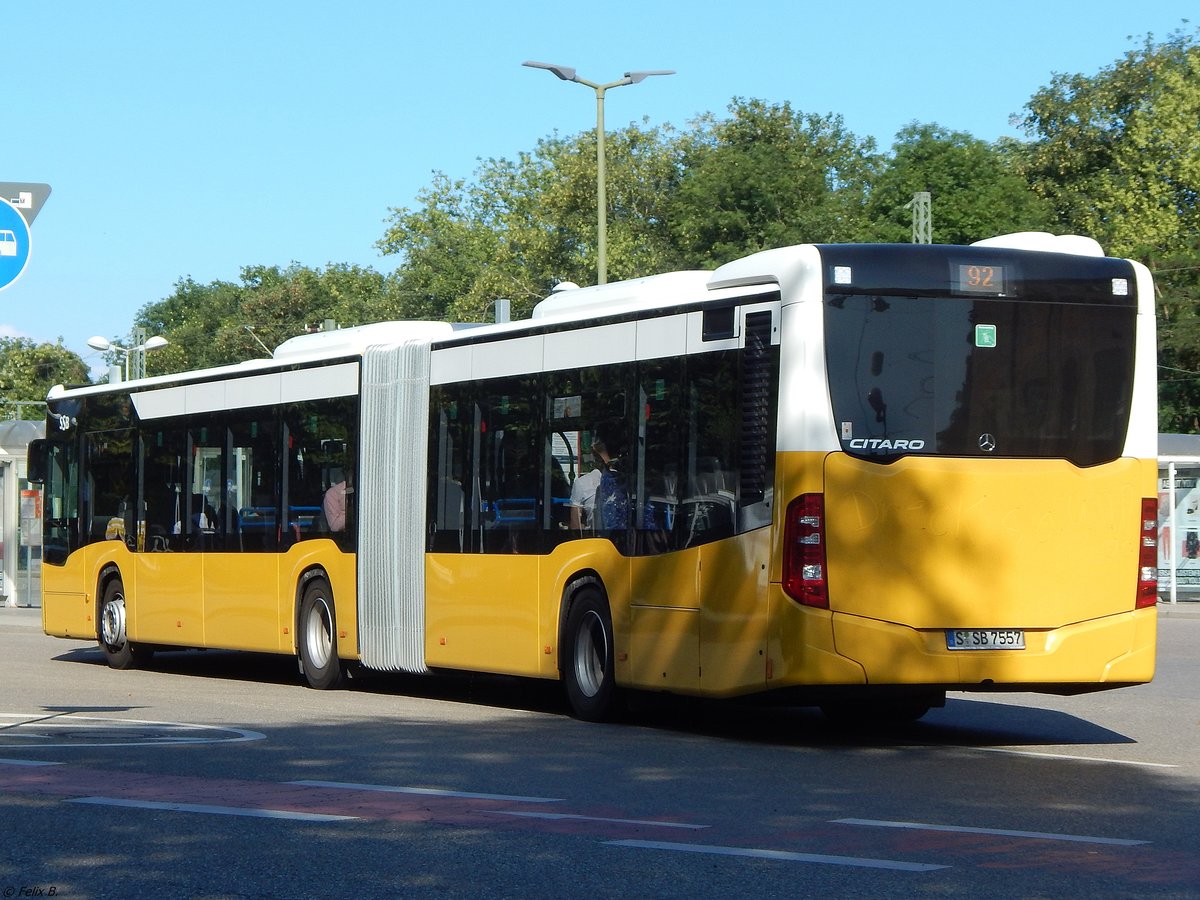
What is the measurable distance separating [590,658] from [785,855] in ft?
21.4

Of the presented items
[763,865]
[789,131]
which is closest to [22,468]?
[763,865]

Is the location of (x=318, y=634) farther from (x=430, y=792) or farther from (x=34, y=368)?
(x=34, y=368)

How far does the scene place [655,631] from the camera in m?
13.1

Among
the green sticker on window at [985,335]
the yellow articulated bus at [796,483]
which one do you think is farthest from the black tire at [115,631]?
the green sticker on window at [985,335]

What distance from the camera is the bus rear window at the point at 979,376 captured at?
11.7 metres

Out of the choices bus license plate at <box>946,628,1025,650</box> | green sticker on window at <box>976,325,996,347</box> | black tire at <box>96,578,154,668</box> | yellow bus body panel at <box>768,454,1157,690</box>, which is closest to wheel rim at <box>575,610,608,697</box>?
yellow bus body panel at <box>768,454,1157,690</box>

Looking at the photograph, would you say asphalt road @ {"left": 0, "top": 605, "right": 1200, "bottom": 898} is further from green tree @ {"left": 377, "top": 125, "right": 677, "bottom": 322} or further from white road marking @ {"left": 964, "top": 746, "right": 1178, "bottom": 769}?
green tree @ {"left": 377, "top": 125, "right": 677, "bottom": 322}

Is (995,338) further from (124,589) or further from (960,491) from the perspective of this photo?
(124,589)

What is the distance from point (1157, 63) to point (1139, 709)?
199 ft

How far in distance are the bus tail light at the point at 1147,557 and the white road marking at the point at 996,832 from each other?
14.0 feet

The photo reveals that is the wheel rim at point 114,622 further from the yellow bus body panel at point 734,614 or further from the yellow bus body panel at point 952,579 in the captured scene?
the yellow bus body panel at point 952,579

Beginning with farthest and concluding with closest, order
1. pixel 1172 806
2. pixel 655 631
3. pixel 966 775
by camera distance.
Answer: pixel 655 631, pixel 966 775, pixel 1172 806

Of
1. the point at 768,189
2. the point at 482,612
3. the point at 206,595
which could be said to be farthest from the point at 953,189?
the point at 482,612

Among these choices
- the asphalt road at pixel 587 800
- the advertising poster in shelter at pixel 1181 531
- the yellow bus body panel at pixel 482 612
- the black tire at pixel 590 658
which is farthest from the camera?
the advertising poster in shelter at pixel 1181 531
